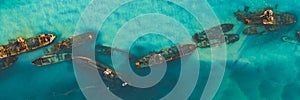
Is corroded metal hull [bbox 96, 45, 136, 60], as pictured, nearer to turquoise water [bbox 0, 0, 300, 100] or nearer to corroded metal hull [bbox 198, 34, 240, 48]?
turquoise water [bbox 0, 0, 300, 100]

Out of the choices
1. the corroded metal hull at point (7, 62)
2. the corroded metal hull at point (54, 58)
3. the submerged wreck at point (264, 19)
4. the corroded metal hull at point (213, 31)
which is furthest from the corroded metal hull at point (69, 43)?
the submerged wreck at point (264, 19)

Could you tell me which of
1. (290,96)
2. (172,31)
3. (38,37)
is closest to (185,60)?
(172,31)

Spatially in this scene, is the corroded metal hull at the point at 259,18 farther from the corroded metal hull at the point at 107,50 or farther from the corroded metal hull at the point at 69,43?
the corroded metal hull at the point at 69,43

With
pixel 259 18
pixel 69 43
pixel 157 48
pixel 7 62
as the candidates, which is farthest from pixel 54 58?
pixel 259 18

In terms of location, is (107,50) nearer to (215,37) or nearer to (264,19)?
(215,37)

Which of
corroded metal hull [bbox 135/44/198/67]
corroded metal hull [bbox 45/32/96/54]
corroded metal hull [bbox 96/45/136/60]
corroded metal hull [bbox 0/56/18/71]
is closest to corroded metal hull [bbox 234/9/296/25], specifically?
corroded metal hull [bbox 135/44/198/67]

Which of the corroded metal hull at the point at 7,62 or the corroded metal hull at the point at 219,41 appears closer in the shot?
the corroded metal hull at the point at 7,62
